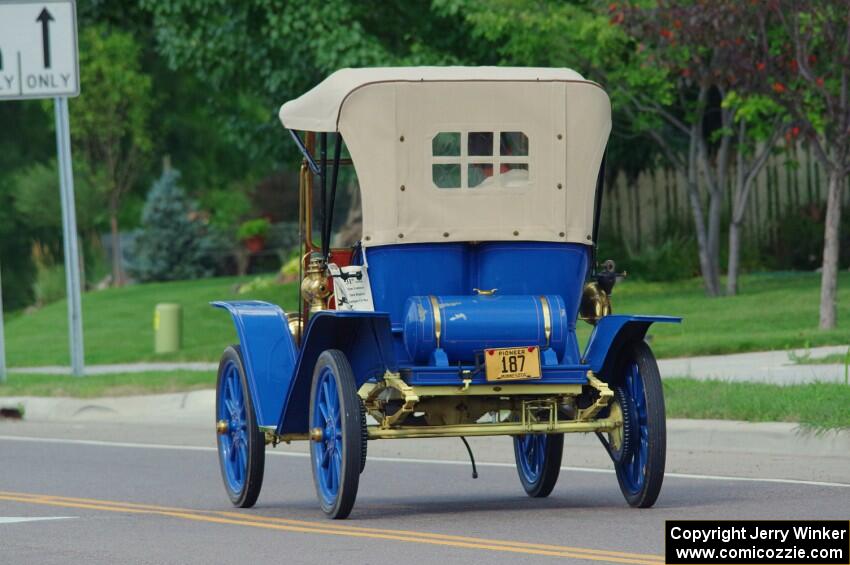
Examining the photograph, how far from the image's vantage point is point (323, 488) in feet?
33.0

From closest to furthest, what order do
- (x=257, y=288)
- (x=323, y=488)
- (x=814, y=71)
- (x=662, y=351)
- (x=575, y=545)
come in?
(x=575, y=545) < (x=323, y=488) < (x=662, y=351) < (x=814, y=71) < (x=257, y=288)

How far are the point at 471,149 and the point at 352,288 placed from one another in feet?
3.23

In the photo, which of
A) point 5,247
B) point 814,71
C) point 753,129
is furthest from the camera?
point 5,247

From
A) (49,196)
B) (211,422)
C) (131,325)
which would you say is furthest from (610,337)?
(49,196)

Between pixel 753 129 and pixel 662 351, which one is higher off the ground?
pixel 753 129

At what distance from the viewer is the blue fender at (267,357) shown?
10734 mm

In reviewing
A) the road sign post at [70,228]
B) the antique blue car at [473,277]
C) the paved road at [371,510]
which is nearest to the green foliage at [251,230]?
the road sign post at [70,228]

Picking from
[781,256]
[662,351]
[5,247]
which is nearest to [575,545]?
[662,351]

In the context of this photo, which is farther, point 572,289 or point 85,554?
point 572,289

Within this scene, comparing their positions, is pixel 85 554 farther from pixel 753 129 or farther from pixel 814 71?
pixel 753 129

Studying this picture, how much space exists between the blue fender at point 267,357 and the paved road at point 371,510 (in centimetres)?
63

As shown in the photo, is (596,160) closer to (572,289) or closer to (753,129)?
(572,289)

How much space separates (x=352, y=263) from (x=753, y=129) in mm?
15537

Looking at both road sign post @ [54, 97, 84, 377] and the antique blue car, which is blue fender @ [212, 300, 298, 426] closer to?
the antique blue car
